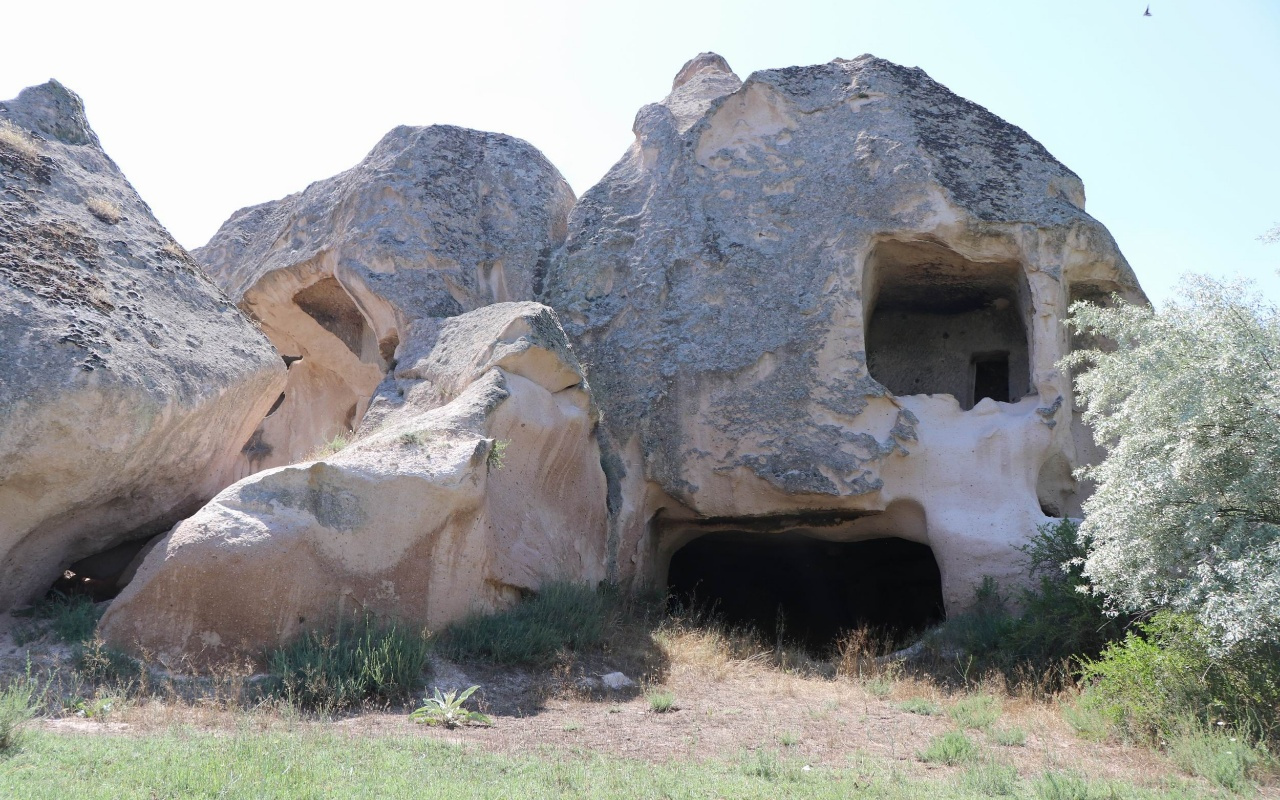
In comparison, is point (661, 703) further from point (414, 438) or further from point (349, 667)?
point (414, 438)

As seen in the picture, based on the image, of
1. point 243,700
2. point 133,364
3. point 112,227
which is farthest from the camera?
point 112,227

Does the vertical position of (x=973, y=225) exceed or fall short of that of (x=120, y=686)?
it exceeds it

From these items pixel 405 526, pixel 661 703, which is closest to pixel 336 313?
pixel 405 526

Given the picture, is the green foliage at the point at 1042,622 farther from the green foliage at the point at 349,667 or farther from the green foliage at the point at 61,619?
the green foliage at the point at 61,619

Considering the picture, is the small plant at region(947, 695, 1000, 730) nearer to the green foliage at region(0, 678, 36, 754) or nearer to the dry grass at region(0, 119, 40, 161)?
the green foliage at region(0, 678, 36, 754)

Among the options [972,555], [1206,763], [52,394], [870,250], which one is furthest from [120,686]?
[870,250]

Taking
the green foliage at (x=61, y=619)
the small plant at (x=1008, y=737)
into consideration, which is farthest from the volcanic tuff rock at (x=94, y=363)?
the small plant at (x=1008, y=737)

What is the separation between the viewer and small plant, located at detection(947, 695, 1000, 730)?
6.52 meters

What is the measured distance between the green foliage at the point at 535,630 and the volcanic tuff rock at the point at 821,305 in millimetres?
1787

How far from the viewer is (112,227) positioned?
830 centimetres

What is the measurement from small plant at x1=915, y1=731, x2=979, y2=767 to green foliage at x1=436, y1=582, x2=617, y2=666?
2710 millimetres

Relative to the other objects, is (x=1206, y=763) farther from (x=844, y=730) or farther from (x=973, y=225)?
(x=973, y=225)

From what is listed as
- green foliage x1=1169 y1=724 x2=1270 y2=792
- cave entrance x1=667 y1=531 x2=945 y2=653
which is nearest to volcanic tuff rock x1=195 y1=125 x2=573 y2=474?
cave entrance x1=667 y1=531 x2=945 y2=653

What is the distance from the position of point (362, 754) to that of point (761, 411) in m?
5.78
